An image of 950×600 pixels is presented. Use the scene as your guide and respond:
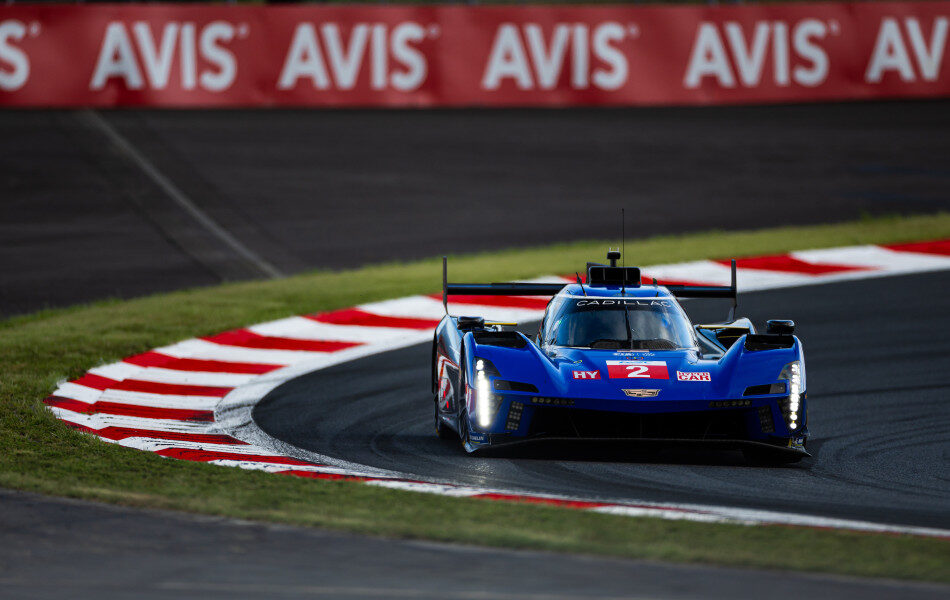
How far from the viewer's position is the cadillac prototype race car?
9664mm

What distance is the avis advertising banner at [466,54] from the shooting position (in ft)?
82.4

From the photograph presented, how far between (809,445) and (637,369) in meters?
1.57

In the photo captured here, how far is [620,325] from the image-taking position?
10750 mm

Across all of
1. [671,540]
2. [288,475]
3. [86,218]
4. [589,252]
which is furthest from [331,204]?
[671,540]

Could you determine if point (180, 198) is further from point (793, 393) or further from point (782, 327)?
point (793, 393)

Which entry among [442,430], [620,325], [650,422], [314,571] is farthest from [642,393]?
[314,571]

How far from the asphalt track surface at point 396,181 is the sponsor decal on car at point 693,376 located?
8785mm

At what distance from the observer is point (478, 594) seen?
251 inches

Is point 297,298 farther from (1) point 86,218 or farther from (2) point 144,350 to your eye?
(1) point 86,218

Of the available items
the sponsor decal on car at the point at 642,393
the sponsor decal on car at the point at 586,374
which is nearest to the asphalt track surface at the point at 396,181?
the sponsor decal on car at the point at 586,374

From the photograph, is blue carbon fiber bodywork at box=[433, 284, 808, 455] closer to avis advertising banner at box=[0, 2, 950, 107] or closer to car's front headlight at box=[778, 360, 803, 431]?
car's front headlight at box=[778, 360, 803, 431]

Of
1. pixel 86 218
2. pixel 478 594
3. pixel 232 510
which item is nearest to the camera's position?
pixel 478 594

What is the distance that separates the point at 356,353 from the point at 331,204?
816cm

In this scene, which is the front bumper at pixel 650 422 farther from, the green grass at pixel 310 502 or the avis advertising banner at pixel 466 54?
the avis advertising banner at pixel 466 54
